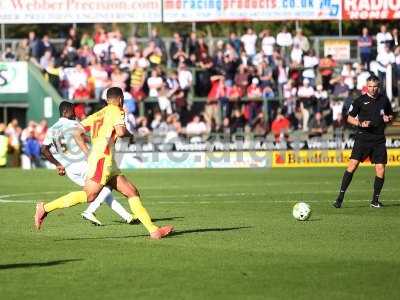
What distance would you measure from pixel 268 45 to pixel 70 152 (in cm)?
2112

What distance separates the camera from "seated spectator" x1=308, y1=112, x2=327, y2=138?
35844 millimetres

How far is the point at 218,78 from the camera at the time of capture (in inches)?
1433

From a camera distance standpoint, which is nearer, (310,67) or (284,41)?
(310,67)

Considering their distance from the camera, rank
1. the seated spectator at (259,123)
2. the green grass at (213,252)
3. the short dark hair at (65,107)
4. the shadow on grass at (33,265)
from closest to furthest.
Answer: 1. the green grass at (213,252)
2. the shadow on grass at (33,265)
3. the short dark hair at (65,107)
4. the seated spectator at (259,123)

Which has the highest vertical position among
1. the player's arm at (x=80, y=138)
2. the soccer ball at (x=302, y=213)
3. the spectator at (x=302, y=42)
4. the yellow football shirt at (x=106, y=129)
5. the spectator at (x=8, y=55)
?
the spectator at (x=302, y=42)

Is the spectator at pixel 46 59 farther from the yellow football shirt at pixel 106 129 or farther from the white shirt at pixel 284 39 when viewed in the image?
the yellow football shirt at pixel 106 129

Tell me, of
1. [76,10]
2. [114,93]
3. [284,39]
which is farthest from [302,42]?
[114,93]

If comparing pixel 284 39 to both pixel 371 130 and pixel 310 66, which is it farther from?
pixel 371 130

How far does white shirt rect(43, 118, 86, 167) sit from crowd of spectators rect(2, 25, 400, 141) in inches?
737

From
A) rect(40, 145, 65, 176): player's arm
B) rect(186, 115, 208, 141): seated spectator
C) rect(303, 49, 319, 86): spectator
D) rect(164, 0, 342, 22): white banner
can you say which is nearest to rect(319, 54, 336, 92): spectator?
rect(303, 49, 319, 86): spectator

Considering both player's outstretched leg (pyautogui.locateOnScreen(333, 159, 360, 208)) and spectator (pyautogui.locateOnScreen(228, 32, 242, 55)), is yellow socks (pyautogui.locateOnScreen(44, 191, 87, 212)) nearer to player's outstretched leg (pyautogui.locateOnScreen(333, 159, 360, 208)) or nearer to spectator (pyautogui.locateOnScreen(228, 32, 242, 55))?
player's outstretched leg (pyautogui.locateOnScreen(333, 159, 360, 208))

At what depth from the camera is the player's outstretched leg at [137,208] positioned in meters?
13.3

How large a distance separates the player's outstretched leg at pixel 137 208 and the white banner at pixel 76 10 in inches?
928

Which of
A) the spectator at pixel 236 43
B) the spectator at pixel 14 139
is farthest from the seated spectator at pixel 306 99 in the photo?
the spectator at pixel 14 139
